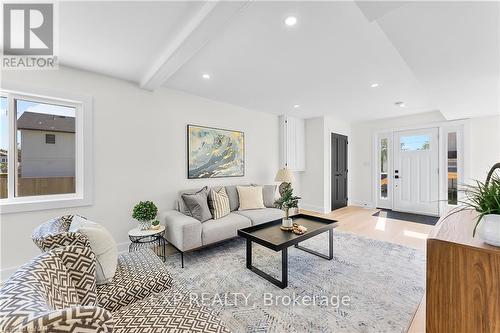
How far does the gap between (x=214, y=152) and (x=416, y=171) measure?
4740 mm

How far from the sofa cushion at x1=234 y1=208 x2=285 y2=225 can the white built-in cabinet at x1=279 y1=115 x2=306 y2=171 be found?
5.32 ft

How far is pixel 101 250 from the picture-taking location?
1.30 m

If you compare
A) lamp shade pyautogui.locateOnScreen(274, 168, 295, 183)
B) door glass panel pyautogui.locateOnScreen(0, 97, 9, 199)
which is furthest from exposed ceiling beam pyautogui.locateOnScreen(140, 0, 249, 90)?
lamp shade pyautogui.locateOnScreen(274, 168, 295, 183)

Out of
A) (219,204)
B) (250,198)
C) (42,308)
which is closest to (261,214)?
(250,198)

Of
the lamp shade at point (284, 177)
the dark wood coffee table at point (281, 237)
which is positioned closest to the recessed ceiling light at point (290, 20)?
the dark wood coffee table at point (281, 237)

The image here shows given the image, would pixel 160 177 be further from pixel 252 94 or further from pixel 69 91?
pixel 252 94

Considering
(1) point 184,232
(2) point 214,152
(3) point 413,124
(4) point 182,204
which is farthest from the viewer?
(3) point 413,124

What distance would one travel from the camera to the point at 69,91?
99.3 inches

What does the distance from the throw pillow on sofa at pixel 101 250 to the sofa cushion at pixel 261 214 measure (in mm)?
2070

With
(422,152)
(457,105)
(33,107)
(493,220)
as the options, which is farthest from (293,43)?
(422,152)

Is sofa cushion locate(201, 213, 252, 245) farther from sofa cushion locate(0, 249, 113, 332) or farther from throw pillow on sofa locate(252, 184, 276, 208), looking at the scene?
sofa cushion locate(0, 249, 113, 332)

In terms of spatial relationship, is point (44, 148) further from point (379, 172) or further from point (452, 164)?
point (452, 164)

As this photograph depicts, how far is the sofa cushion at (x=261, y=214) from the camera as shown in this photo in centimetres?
324

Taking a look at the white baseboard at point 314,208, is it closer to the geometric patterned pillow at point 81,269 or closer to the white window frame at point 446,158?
the white window frame at point 446,158
